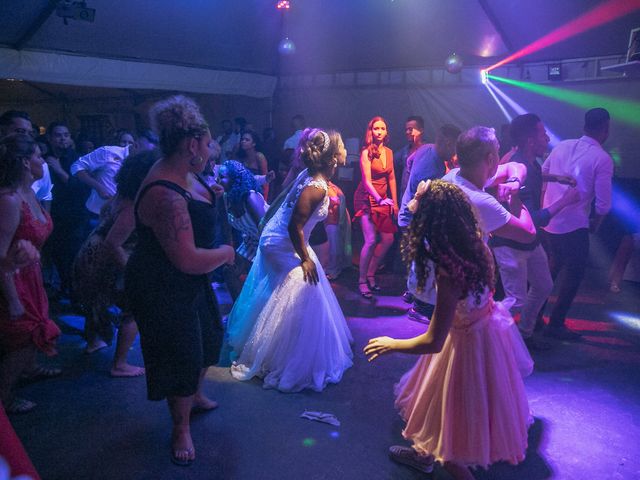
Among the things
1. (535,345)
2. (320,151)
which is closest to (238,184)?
(320,151)

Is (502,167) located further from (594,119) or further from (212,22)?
(212,22)

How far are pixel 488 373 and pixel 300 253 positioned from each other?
1549 millimetres

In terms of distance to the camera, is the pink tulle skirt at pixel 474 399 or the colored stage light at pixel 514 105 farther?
the colored stage light at pixel 514 105

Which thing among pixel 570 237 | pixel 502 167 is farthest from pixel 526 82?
pixel 502 167

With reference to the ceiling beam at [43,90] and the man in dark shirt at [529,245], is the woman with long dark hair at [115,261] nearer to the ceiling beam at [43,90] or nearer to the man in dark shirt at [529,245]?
the man in dark shirt at [529,245]

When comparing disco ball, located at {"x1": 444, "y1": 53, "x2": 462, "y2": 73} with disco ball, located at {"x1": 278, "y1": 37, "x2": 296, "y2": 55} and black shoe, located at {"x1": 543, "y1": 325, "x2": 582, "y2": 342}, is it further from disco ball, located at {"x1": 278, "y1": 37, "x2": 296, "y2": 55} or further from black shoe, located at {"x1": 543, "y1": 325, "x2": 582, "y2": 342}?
black shoe, located at {"x1": 543, "y1": 325, "x2": 582, "y2": 342}

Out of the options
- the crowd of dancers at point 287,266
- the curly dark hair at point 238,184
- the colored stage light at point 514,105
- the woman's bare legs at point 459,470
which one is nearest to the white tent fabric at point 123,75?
the crowd of dancers at point 287,266

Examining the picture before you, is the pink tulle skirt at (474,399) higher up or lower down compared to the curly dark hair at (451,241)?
lower down

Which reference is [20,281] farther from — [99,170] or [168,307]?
[99,170]

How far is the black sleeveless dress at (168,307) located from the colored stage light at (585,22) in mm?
6057

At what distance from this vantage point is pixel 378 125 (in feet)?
17.9

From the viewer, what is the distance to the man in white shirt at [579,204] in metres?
4.18

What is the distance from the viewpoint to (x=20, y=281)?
2.93 metres

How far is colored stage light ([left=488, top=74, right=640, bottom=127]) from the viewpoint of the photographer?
6367 millimetres
